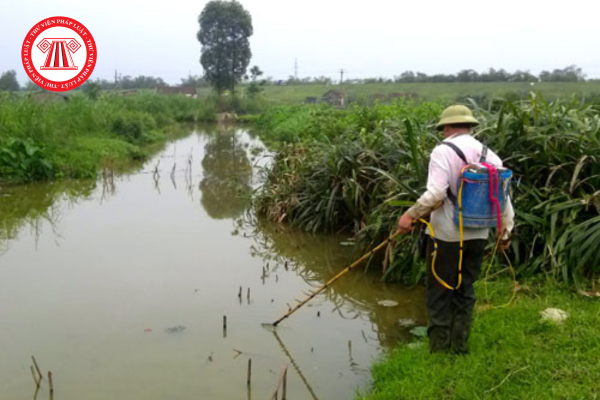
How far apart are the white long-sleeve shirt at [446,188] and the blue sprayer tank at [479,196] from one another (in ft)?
0.24

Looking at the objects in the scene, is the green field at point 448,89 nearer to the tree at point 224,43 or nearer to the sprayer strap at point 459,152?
the sprayer strap at point 459,152

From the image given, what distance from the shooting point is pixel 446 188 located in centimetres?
354

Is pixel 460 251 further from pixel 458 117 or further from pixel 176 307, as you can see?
pixel 176 307

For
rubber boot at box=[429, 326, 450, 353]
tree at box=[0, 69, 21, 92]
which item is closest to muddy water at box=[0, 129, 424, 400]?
rubber boot at box=[429, 326, 450, 353]

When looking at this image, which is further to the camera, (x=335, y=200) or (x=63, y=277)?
(x=335, y=200)

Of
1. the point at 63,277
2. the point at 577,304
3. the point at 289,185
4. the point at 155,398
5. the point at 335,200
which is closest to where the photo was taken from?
the point at 155,398

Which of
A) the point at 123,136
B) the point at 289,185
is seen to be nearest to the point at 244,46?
the point at 123,136

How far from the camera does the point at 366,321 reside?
16.7 feet

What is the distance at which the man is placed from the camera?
3.58 m

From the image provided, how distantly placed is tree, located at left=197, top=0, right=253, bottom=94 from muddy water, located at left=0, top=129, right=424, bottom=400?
39.8 meters

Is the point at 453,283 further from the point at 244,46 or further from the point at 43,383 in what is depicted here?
the point at 244,46

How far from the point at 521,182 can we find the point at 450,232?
2246 millimetres

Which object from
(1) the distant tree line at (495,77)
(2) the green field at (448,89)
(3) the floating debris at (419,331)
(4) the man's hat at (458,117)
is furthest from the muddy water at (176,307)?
(1) the distant tree line at (495,77)

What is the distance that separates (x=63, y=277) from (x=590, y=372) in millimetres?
5200
